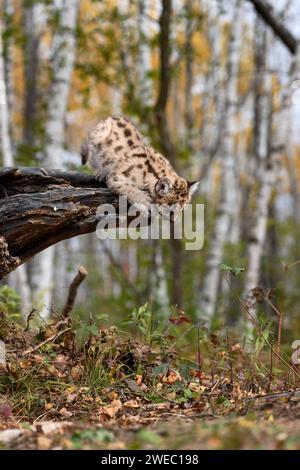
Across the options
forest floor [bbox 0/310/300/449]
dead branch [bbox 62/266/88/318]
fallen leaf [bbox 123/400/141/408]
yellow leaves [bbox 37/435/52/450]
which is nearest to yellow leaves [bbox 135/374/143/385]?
forest floor [bbox 0/310/300/449]

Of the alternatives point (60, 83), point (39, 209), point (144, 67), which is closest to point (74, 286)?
point (39, 209)

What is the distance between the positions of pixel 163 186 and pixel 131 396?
2371 mm

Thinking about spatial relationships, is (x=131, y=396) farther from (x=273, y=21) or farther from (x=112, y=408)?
(x=273, y=21)

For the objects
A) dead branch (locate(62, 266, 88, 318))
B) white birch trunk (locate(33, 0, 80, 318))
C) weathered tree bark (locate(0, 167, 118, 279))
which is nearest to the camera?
weathered tree bark (locate(0, 167, 118, 279))

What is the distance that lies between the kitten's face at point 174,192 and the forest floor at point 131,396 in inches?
58.3

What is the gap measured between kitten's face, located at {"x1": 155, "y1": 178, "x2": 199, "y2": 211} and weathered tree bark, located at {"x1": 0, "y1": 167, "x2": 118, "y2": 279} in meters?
0.84

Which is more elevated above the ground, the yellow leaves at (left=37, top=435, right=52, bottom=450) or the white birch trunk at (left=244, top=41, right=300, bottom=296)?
the white birch trunk at (left=244, top=41, right=300, bottom=296)

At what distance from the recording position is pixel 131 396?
18.4 ft

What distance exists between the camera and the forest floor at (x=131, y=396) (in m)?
3.93

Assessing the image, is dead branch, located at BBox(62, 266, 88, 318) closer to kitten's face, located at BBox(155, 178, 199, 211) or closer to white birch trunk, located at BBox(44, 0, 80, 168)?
kitten's face, located at BBox(155, 178, 199, 211)

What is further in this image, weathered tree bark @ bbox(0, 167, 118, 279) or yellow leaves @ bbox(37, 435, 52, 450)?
weathered tree bark @ bbox(0, 167, 118, 279)

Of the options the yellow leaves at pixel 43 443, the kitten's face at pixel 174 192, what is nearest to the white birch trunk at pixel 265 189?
the kitten's face at pixel 174 192

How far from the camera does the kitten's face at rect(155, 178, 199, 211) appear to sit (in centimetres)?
715
